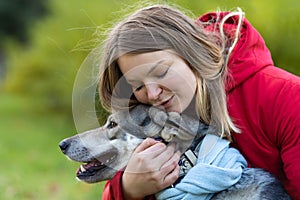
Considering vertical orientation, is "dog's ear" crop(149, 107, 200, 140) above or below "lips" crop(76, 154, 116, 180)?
above

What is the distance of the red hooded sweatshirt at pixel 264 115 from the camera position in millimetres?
3748

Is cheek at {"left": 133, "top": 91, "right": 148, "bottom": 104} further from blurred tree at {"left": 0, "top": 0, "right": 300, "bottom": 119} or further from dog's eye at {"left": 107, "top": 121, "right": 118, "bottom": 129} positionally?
blurred tree at {"left": 0, "top": 0, "right": 300, "bottom": 119}

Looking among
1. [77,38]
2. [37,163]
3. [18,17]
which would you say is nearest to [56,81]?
[77,38]

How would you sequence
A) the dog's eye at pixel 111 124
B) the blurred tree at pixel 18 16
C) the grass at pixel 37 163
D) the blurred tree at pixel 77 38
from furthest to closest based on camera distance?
the blurred tree at pixel 18 16 → the grass at pixel 37 163 → the blurred tree at pixel 77 38 → the dog's eye at pixel 111 124

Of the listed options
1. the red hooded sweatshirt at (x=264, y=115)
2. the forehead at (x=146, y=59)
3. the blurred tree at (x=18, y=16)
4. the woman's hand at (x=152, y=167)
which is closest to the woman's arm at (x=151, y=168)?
the woman's hand at (x=152, y=167)

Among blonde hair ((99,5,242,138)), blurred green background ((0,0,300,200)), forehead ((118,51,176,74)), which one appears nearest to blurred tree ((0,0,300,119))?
blurred green background ((0,0,300,200))

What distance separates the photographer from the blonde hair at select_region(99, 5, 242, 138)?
12.3 feet

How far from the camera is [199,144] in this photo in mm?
3746

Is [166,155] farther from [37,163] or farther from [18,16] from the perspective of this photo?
[18,16]

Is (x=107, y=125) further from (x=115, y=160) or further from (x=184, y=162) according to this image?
(x=184, y=162)

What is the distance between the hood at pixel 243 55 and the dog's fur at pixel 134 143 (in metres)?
0.39

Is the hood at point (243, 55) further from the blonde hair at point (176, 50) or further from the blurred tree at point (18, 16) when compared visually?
the blurred tree at point (18, 16)

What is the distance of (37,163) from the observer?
10.0m

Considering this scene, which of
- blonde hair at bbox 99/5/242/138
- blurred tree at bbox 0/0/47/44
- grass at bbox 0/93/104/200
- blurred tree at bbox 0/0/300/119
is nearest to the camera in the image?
blonde hair at bbox 99/5/242/138
